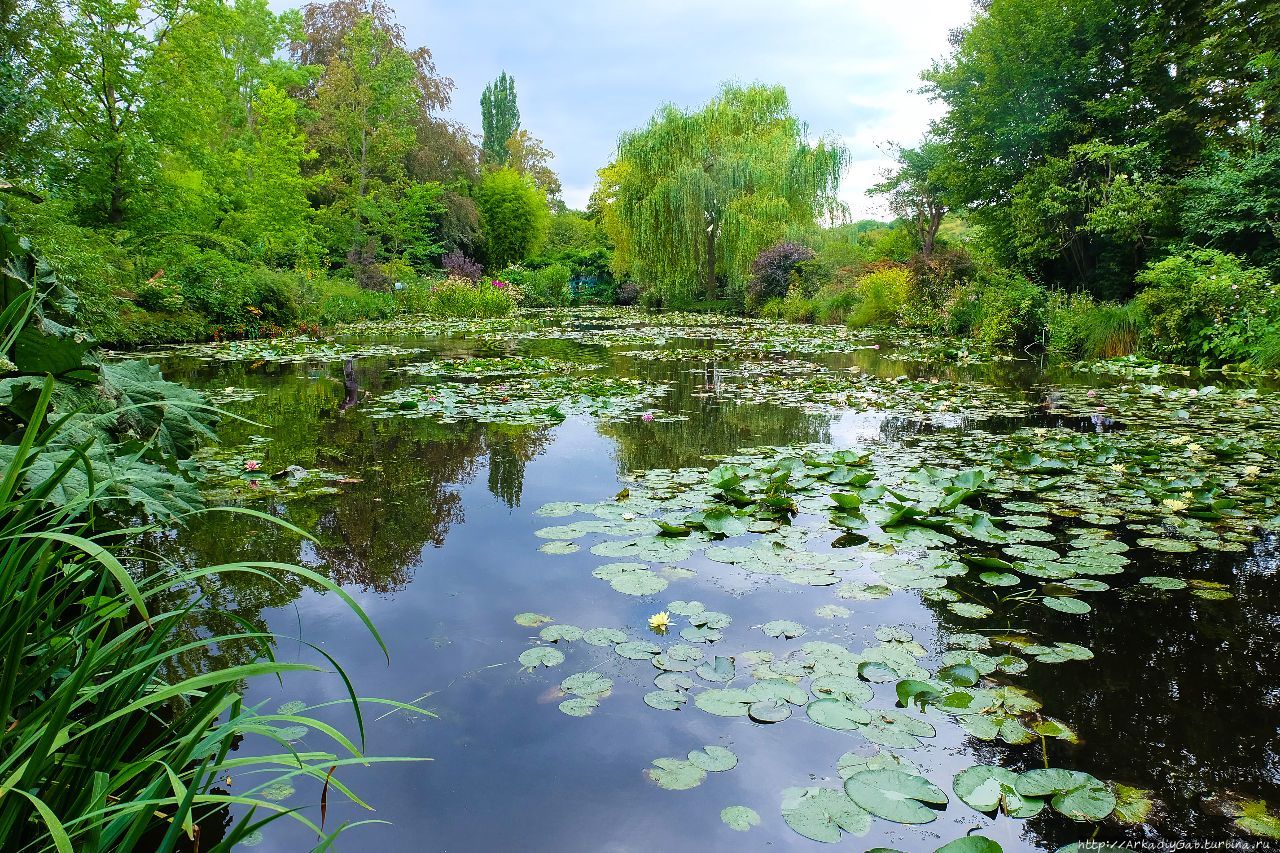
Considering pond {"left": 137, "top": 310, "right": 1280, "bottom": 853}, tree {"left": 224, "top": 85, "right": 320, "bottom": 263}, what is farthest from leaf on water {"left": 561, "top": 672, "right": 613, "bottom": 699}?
tree {"left": 224, "top": 85, "right": 320, "bottom": 263}

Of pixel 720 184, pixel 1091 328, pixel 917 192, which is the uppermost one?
pixel 917 192

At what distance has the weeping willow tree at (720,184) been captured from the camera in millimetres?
18859

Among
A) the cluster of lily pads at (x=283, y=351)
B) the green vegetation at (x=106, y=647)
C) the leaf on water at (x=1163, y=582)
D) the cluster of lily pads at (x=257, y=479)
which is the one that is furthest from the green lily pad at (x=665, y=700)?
the cluster of lily pads at (x=283, y=351)

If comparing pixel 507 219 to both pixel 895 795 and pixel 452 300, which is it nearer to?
pixel 452 300

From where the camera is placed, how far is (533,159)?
4662cm

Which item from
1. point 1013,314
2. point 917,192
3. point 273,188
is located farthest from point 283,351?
point 917,192

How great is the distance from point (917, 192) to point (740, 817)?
84.0 feet

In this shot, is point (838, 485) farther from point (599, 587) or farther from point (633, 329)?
point (633, 329)

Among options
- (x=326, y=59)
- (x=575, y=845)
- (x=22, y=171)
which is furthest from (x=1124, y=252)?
(x=326, y=59)

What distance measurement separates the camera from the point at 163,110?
35.6ft

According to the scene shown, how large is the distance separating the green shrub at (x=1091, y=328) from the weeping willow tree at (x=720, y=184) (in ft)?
29.7

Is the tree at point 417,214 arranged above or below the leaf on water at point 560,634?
above

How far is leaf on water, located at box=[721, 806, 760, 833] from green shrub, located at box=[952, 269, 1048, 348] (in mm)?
11823

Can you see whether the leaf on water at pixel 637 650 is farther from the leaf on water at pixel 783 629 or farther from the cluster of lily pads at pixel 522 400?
the cluster of lily pads at pixel 522 400
